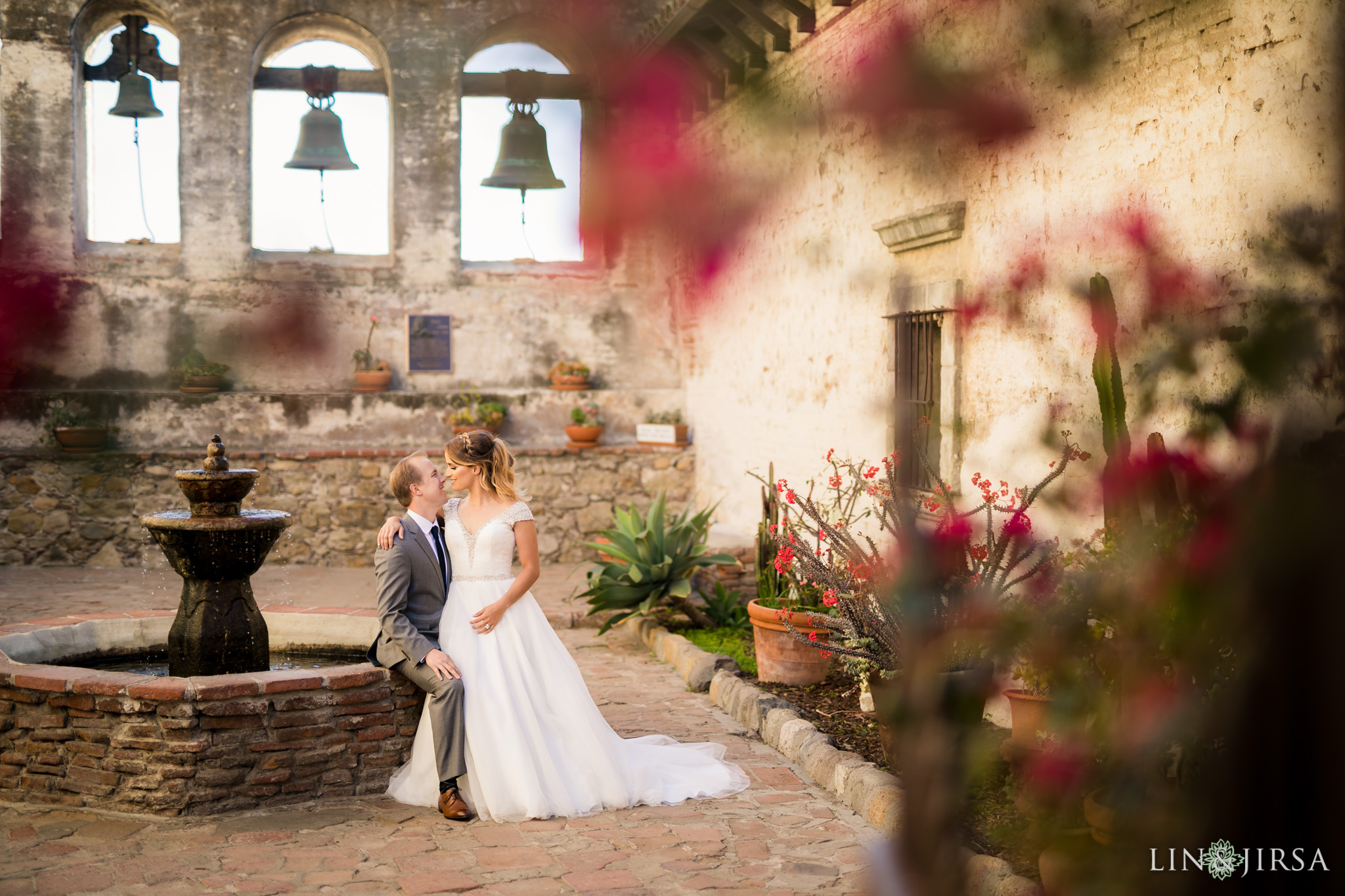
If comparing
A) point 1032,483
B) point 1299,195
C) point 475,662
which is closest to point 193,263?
point 475,662

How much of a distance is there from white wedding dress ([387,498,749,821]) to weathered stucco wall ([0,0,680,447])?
6109 mm

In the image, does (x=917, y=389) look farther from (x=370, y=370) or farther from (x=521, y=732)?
(x=370, y=370)

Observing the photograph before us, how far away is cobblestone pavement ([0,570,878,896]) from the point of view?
11.9 feet

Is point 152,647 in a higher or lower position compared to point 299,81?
lower

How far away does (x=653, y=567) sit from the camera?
739 cm

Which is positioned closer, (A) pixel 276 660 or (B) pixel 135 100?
(A) pixel 276 660

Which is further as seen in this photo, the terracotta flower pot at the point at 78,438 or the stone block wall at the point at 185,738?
the terracotta flower pot at the point at 78,438

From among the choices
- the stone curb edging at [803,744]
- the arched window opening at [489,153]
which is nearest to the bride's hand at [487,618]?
the stone curb edging at [803,744]

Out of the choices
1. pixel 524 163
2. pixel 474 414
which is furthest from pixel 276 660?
pixel 474 414

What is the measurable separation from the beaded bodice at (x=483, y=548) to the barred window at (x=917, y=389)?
275cm

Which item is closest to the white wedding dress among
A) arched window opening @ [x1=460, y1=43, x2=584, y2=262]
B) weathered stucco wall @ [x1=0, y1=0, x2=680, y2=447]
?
arched window opening @ [x1=460, y1=43, x2=584, y2=262]

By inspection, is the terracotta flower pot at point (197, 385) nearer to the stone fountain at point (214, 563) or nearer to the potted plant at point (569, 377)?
the potted plant at point (569, 377)

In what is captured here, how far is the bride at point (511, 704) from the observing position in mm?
4328

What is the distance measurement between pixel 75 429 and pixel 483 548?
7276mm
